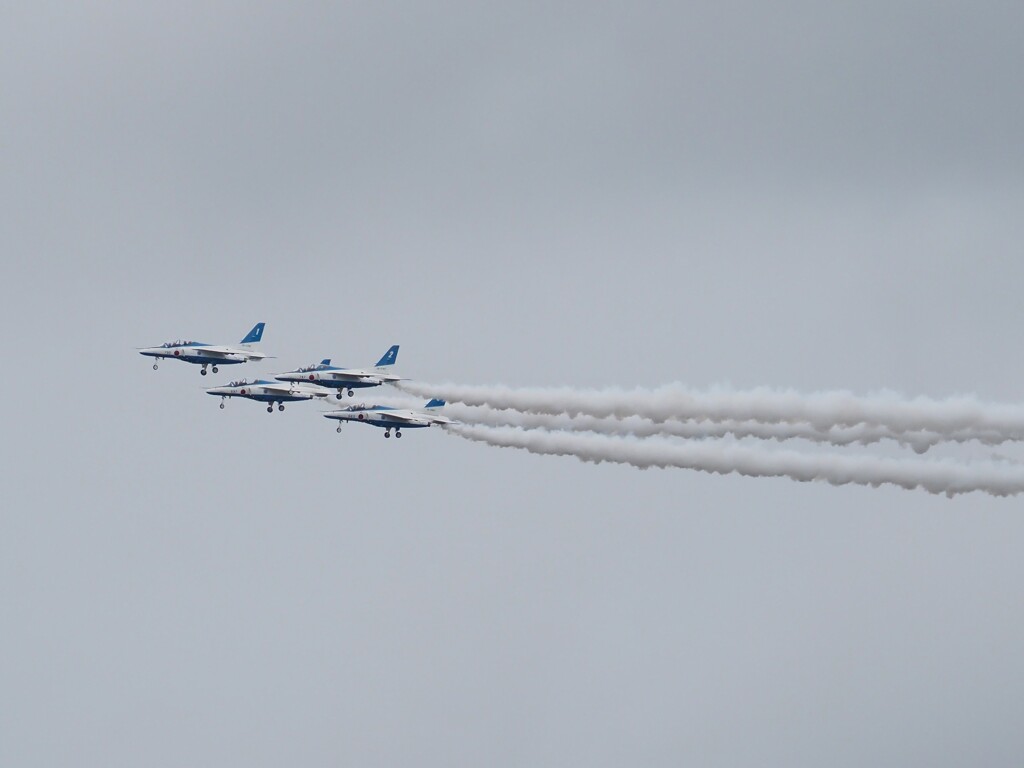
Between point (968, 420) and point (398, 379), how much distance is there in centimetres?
4295

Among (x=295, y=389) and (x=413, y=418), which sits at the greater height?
(x=295, y=389)

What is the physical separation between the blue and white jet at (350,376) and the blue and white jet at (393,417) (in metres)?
2.28

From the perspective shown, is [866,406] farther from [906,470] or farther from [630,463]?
[630,463]

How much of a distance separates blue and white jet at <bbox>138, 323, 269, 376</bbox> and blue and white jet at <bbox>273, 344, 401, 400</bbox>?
3719 mm

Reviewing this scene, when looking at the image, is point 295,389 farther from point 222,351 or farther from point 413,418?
point 413,418

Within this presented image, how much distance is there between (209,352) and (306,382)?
19.3 feet

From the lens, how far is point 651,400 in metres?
91.0

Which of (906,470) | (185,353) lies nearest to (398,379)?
(185,353)

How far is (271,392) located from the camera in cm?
11669

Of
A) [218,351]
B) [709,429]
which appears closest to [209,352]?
[218,351]

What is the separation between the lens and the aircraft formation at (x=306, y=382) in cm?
11262

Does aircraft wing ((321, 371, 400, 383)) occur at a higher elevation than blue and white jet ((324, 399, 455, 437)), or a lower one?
higher

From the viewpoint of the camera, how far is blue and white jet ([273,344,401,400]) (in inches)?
4422

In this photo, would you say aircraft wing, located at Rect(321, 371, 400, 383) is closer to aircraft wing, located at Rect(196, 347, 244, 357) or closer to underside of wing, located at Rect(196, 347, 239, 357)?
aircraft wing, located at Rect(196, 347, 244, 357)
